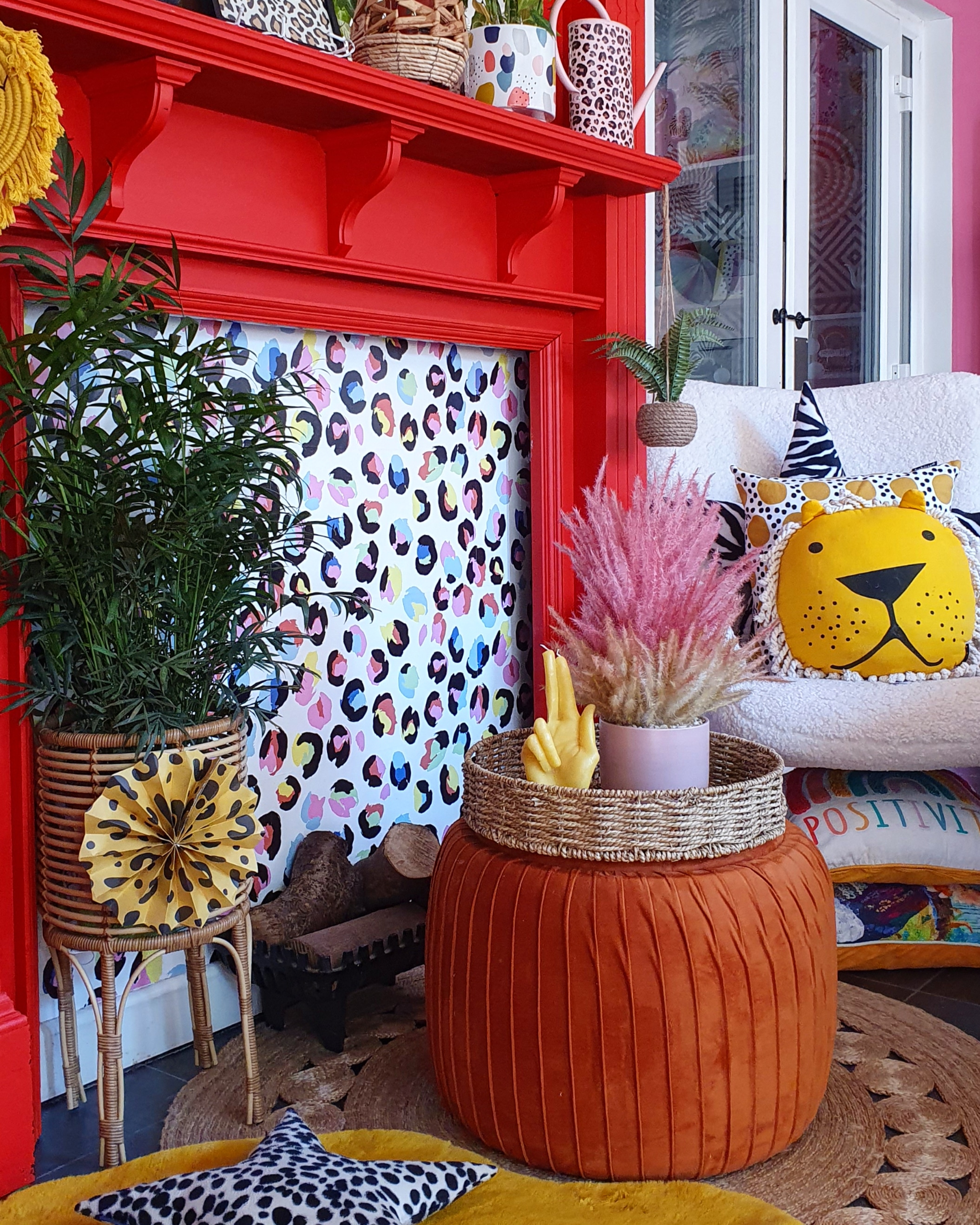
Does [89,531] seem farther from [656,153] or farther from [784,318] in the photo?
[784,318]

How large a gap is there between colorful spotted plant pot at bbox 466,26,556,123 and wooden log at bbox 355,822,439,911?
126 cm

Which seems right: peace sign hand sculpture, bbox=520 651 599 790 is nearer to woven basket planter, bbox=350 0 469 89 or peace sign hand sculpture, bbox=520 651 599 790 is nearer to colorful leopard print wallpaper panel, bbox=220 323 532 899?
colorful leopard print wallpaper panel, bbox=220 323 532 899

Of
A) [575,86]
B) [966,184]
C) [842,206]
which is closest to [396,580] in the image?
[575,86]

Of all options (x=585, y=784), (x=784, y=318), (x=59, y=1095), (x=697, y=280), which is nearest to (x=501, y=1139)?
(x=585, y=784)

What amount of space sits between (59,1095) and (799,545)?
61.9 inches

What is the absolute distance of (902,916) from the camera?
2197 millimetres

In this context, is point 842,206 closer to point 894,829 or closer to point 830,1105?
point 894,829

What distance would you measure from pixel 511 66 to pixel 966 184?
266cm

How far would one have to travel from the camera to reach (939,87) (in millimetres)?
4055

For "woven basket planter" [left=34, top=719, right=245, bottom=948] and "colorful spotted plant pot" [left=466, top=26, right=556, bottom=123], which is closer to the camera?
"woven basket planter" [left=34, top=719, right=245, bottom=948]

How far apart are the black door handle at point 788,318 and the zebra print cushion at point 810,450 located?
770 millimetres

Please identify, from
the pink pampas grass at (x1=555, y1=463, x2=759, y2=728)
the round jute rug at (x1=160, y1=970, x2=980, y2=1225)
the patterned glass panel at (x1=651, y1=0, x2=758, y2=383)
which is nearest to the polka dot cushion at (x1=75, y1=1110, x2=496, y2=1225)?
the round jute rug at (x1=160, y1=970, x2=980, y2=1225)

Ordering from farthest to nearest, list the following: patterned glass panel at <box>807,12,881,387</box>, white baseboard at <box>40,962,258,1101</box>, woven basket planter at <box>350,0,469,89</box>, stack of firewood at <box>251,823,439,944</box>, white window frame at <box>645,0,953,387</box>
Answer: white window frame at <box>645,0,953,387</box>
patterned glass panel at <box>807,12,881,387</box>
stack of firewood at <box>251,823,439,944</box>
woven basket planter at <box>350,0,469,89</box>
white baseboard at <box>40,962,258,1101</box>

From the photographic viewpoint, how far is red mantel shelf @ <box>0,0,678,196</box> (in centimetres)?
150
